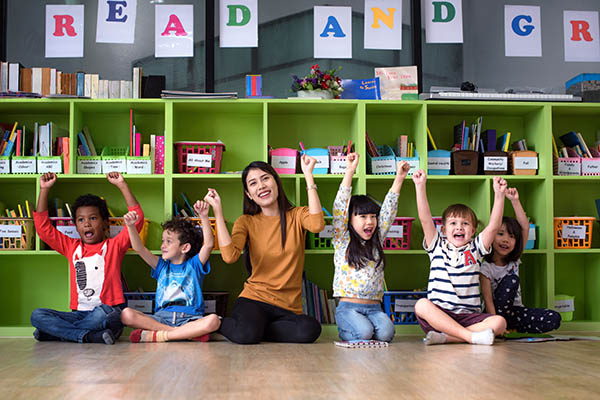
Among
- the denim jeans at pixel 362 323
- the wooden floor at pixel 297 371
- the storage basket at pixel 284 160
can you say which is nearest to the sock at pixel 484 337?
the wooden floor at pixel 297 371

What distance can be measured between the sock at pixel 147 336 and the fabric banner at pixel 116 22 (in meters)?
1.80

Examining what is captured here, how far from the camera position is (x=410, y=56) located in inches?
149

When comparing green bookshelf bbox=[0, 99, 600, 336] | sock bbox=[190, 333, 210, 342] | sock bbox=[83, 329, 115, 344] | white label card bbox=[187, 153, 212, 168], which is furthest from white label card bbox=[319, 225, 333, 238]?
sock bbox=[83, 329, 115, 344]

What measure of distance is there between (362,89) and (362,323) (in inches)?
58.3

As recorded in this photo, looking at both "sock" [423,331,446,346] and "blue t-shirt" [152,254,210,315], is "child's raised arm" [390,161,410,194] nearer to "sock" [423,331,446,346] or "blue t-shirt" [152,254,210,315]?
"sock" [423,331,446,346]

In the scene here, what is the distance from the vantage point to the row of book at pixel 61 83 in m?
3.39

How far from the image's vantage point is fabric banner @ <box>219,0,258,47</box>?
3.63m

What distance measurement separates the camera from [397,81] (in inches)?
145

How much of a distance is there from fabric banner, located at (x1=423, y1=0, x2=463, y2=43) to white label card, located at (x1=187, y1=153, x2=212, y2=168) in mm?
1594

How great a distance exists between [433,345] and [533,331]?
746mm

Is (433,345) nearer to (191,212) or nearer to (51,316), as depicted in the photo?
(191,212)

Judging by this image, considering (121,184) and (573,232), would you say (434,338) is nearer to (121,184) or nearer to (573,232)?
(573,232)

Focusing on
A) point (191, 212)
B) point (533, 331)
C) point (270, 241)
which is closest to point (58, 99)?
point (191, 212)

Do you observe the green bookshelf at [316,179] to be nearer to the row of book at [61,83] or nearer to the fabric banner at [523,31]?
the row of book at [61,83]
